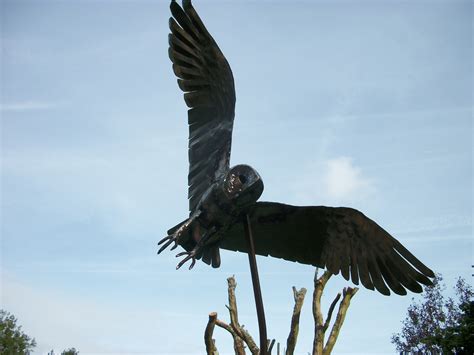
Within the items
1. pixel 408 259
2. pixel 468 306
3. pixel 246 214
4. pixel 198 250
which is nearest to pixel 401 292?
pixel 408 259

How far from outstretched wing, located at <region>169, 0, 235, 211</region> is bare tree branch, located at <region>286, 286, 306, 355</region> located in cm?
312

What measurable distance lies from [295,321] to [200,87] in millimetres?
3831

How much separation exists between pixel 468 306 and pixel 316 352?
7.92 metres

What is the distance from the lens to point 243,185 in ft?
14.0

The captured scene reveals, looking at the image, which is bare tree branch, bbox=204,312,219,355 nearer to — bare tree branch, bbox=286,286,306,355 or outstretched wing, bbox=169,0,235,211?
outstretched wing, bbox=169,0,235,211

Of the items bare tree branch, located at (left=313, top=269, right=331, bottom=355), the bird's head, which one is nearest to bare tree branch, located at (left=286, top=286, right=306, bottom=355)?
bare tree branch, located at (left=313, top=269, right=331, bottom=355)

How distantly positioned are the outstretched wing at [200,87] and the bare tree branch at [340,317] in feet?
12.4

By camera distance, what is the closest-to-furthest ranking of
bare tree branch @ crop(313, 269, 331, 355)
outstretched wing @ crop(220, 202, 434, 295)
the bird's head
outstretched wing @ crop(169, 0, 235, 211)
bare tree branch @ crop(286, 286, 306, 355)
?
the bird's head
outstretched wing @ crop(220, 202, 434, 295)
outstretched wing @ crop(169, 0, 235, 211)
bare tree branch @ crop(286, 286, 306, 355)
bare tree branch @ crop(313, 269, 331, 355)

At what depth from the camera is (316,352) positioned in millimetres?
7227

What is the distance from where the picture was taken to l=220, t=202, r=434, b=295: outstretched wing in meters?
4.54

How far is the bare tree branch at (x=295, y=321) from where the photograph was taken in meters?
6.96

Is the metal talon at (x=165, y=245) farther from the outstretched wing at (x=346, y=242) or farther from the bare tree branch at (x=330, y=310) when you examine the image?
the bare tree branch at (x=330, y=310)

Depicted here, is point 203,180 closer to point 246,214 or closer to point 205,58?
point 246,214

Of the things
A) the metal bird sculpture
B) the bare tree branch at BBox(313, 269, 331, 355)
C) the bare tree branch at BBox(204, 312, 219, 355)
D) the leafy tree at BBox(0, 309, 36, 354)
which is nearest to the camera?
the bare tree branch at BBox(204, 312, 219, 355)
